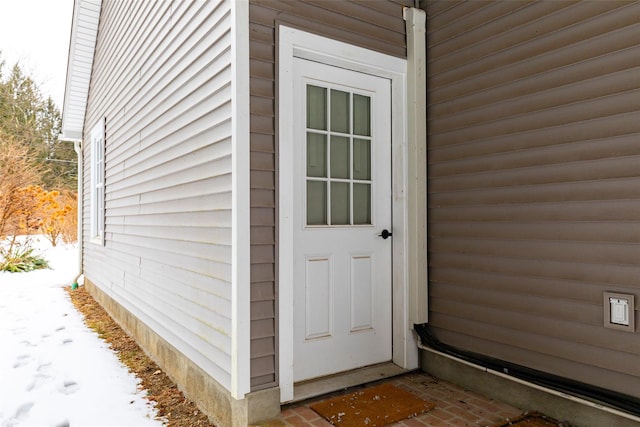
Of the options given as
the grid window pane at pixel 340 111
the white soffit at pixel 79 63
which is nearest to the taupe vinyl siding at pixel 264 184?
the grid window pane at pixel 340 111

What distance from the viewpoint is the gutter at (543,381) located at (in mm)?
1925

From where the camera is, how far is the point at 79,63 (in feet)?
22.5

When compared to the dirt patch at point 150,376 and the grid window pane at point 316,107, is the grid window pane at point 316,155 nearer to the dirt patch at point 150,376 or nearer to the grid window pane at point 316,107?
the grid window pane at point 316,107

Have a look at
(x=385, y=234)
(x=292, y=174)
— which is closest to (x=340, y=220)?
(x=385, y=234)

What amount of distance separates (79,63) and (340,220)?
6217 mm

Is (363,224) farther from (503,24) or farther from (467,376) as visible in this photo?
(503,24)

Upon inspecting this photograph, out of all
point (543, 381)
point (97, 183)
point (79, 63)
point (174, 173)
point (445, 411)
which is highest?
point (79, 63)

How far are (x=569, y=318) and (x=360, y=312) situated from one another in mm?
1234

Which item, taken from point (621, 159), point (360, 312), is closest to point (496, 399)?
point (360, 312)

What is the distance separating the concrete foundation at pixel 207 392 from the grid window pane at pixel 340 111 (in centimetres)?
166

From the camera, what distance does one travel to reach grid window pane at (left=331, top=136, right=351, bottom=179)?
281cm

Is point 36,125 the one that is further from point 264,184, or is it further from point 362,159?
point 264,184

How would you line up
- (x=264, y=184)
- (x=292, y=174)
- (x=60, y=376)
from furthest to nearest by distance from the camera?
(x=60, y=376)
(x=292, y=174)
(x=264, y=184)

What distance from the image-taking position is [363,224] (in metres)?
2.92
